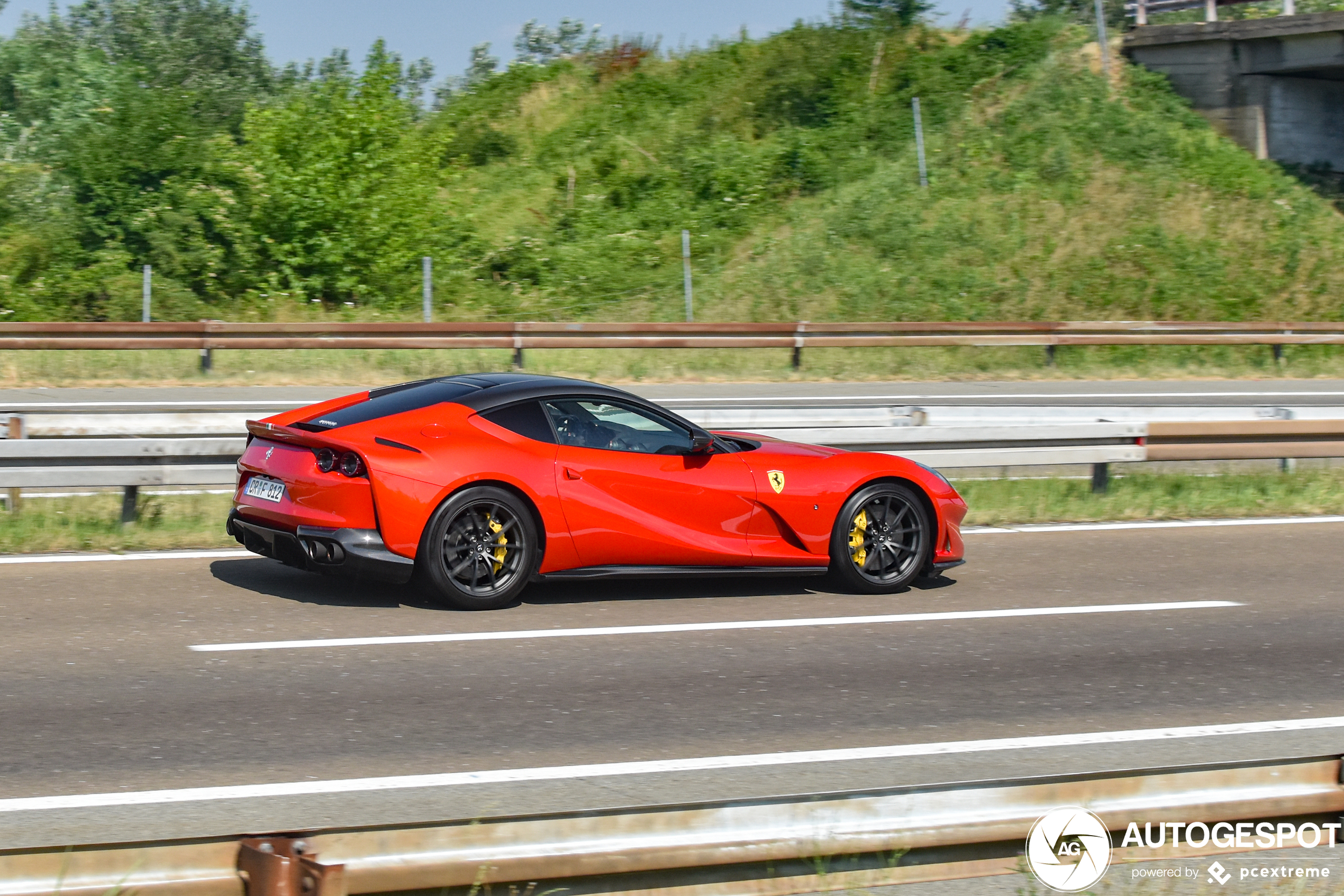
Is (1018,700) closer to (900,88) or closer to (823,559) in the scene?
(823,559)

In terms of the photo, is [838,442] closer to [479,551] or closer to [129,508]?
[479,551]

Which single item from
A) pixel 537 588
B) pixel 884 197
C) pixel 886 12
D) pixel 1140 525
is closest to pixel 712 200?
pixel 884 197

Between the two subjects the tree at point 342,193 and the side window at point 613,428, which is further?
the tree at point 342,193

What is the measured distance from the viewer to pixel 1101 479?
12.3 m

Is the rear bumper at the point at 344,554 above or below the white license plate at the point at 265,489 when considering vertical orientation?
below

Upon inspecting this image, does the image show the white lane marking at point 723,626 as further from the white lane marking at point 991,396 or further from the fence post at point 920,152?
the fence post at point 920,152

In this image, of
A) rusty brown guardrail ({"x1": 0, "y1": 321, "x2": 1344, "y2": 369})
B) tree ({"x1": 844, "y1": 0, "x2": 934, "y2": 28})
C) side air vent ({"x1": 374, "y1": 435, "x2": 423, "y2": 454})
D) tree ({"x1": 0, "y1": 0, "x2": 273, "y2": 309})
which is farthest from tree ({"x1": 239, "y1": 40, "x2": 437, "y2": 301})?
side air vent ({"x1": 374, "y1": 435, "x2": 423, "y2": 454})

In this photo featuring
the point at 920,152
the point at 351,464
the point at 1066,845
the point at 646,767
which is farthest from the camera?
the point at 920,152

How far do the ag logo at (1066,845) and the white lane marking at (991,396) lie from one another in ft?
48.3

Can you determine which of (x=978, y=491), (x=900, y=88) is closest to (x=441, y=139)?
(x=900, y=88)

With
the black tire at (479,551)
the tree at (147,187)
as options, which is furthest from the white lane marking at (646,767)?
the tree at (147,187)

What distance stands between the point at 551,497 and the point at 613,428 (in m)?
0.67

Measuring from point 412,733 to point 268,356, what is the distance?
17.1 meters

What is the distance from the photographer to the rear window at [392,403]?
7652mm
